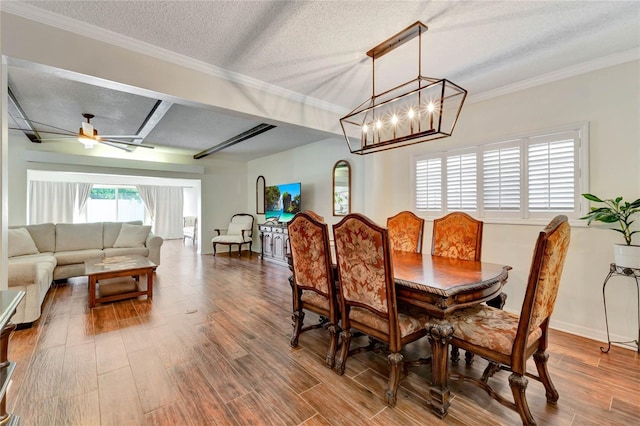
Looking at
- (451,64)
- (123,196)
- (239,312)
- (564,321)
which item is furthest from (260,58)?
(123,196)

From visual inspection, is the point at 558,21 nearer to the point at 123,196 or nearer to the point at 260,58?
the point at 260,58

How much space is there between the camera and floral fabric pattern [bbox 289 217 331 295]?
2.08 m

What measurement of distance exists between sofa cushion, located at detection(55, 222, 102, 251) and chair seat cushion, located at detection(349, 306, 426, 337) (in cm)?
523

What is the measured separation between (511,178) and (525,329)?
2142mm

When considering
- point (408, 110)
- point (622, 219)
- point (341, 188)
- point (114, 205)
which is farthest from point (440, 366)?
point (114, 205)

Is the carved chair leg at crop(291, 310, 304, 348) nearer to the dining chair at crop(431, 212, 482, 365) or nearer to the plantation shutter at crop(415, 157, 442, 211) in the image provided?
the dining chair at crop(431, 212, 482, 365)

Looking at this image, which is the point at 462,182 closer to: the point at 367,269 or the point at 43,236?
the point at 367,269

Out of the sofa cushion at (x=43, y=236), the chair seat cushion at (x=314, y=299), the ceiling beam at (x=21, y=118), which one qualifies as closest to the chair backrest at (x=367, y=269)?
the chair seat cushion at (x=314, y=299)

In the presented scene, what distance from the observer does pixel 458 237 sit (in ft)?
8.52

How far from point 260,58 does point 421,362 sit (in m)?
2.78

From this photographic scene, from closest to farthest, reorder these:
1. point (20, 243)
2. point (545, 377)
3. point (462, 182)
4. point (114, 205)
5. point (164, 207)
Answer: point (545, 377), point (462, 182), point (20, 243), point (114, 205), point (164, 207)

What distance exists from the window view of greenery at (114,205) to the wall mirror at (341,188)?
8208 millimetres

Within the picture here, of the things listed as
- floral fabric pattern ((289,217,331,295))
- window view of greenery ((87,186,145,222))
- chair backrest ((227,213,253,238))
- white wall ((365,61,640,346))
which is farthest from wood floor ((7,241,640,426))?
window view of greenery ((87,186,145,222))

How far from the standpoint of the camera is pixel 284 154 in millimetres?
6375
